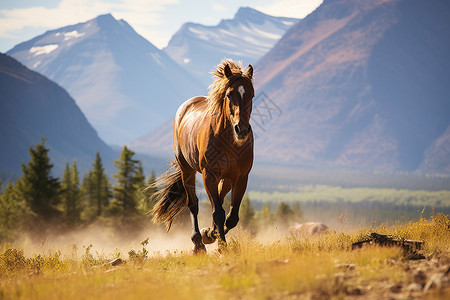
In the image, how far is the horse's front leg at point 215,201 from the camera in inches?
372

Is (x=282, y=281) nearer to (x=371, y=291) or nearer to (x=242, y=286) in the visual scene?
(x=242, y=286)

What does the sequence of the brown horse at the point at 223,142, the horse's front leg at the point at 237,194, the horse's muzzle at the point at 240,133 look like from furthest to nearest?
the horse's front leg at the point at 237,194 → the brown horse at the point at 223,142 → the horse's muzzle at the point at 240,133

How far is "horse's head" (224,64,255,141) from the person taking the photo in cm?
845

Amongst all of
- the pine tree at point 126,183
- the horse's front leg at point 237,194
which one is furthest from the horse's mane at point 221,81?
the pine tree at point 126,183

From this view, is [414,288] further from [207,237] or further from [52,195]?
[52,195]

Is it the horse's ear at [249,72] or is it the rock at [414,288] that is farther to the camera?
the horse's ear at [249,72]

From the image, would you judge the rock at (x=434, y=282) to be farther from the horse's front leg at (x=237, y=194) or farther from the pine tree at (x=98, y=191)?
the pine tree at (x=98, y=191)

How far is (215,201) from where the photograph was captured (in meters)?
9.54

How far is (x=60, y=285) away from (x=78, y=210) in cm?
5362

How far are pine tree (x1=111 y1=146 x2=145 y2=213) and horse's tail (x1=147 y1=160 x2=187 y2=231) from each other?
3657 cm

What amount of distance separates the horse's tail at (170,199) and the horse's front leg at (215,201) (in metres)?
2.91

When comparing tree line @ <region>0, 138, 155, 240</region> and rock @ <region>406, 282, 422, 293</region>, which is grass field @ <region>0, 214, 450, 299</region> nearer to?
rock @ <region>406, 282, 422, 293</region>

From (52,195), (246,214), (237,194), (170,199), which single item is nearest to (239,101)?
(237,194)

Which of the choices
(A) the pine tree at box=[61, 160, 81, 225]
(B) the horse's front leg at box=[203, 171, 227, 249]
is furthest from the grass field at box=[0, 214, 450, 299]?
(A) the pine tree at box=[61, 160, 81, 225]
